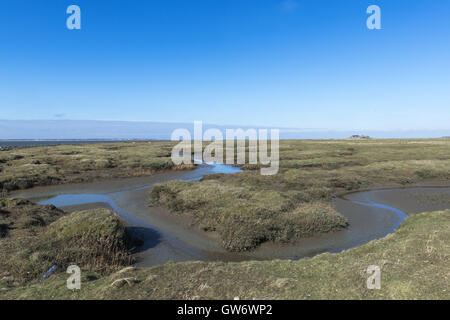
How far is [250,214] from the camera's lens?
1845cm

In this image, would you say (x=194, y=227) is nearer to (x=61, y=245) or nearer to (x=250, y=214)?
(x=250, y=214)

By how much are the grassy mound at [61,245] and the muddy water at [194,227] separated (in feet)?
6.02

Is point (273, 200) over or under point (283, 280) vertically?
under

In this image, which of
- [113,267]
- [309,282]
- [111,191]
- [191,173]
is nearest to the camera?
[309,282]

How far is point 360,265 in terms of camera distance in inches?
379

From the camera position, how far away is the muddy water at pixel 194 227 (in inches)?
591

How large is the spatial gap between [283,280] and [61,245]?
12.4 meters

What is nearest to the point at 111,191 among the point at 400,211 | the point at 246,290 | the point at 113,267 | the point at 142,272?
the point at 113,267

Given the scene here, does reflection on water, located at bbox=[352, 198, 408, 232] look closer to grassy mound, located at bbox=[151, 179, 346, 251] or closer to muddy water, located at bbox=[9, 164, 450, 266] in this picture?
muddy water, located at bbox=[9, 164, 450, 266]

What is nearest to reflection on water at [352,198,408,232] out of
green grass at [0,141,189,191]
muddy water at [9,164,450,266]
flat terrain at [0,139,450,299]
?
muddy water at [9,164,450,266]

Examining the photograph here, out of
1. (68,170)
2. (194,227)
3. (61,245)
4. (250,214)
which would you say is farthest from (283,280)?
(68,170)

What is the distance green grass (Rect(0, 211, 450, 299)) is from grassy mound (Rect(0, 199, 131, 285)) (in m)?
1.82
